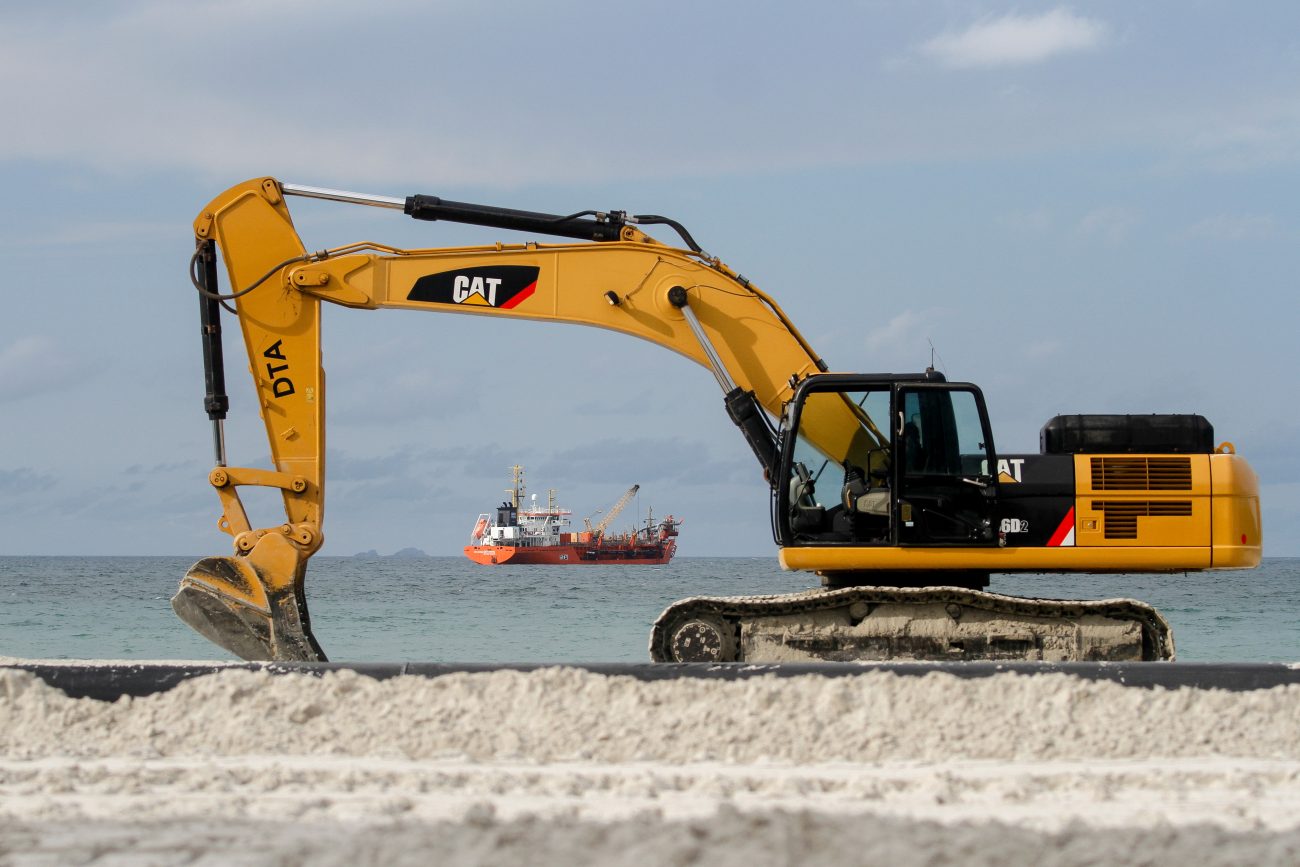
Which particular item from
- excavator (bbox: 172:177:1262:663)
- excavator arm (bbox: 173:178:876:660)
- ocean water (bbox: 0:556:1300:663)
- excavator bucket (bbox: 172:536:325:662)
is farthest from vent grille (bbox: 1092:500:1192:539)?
excavator bucket (bbox: 172:536:325:662)

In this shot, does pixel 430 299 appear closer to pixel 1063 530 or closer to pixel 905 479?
pixel 905 479

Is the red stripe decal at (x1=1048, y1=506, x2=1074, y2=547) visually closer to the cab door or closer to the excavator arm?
the cab door

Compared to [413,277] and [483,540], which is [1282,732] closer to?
[413,277]

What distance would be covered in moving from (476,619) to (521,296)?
19.7 meters

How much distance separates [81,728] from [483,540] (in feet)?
225

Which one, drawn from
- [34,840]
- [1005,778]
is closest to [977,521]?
[1005,778]

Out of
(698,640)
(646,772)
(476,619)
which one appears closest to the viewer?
(646,772)

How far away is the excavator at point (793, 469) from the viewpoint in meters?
9.78

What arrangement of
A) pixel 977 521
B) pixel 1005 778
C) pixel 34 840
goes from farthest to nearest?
pixel 977 521, pixel 1005 778, pixel 34 840

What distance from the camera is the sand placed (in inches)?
190

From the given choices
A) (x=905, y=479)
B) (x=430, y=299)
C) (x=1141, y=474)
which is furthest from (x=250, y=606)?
(x=1141, y=474)

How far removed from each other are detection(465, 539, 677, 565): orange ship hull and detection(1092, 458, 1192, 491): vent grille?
214ft

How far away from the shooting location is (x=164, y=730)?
744 centimetres

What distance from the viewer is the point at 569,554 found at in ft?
250
